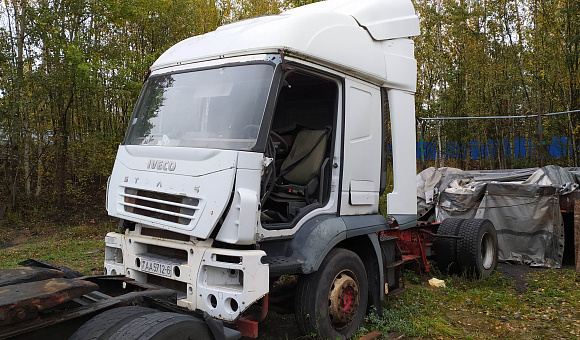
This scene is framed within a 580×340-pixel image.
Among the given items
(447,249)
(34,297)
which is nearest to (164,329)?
(34,297)

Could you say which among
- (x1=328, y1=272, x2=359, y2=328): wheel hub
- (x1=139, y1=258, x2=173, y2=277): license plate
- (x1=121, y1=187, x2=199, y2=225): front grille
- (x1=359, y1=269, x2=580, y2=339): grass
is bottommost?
(x1=359, y1=269, x2=580, y2=339): grass

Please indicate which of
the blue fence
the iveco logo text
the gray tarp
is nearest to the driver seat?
the iveco logo text

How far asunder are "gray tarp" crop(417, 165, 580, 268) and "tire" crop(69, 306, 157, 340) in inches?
316

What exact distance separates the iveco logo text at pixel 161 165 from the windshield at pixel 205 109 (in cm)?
21

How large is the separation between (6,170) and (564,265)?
14.4 meters

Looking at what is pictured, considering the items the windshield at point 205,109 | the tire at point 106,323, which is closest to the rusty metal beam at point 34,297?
the tire at point 106,323

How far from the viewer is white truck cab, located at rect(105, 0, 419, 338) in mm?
3666

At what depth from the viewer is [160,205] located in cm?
397

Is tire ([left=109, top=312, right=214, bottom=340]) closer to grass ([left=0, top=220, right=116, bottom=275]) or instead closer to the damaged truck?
the damaged truck

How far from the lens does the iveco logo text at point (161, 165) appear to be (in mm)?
3967

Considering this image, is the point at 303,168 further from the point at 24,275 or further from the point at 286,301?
the point at 24,275

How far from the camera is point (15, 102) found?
12.0m

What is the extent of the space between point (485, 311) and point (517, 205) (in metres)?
3.88

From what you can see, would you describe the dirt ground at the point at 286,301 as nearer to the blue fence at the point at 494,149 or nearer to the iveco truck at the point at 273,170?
the iveco truck at the point at 273,170
